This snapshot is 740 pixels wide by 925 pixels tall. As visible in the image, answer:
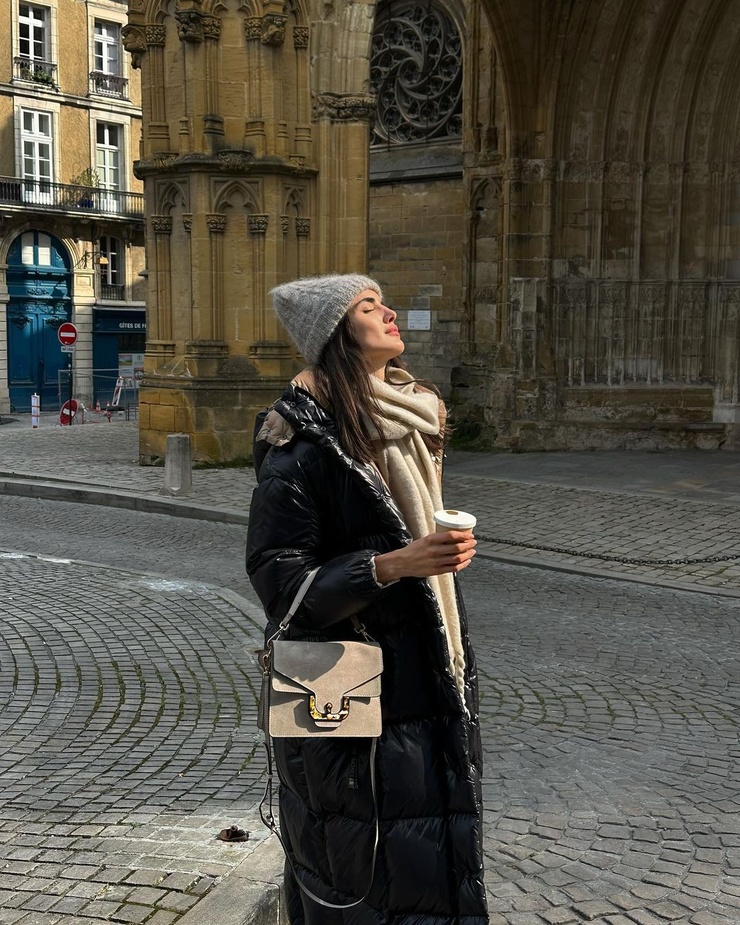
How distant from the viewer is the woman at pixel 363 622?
2637 mm

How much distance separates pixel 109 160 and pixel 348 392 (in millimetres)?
35209

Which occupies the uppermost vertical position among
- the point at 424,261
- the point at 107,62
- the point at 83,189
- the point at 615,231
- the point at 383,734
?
the point at 107,62

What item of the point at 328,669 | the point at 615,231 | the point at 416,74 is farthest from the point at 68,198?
the point at 328,669

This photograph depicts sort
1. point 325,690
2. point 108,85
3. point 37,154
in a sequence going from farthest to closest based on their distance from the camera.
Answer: point 108,85, point 37,154, point 325,690

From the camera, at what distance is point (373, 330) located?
277cm

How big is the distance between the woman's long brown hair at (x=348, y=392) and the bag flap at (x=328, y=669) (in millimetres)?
441

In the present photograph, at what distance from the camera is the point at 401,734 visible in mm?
2682

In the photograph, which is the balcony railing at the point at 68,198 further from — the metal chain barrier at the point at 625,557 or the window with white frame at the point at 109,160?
the metal chain barrier at the point at 625,557

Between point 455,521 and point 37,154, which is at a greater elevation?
point 37,154

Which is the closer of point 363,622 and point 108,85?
point 363,622

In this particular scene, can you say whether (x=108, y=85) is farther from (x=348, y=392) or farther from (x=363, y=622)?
Result: (x=363, y=622)

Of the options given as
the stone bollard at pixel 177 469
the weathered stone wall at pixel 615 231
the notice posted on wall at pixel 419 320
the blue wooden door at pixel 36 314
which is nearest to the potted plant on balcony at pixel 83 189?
the blue wooden door at pixel 36 314

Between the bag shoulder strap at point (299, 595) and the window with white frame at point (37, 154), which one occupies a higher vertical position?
the window with white frame at point (37, 154)

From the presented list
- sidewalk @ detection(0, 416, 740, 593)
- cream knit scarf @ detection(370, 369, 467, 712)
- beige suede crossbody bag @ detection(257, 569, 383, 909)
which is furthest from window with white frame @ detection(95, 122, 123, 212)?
beige suede crossbody bag @ detection(257, 569, 383, 909)
